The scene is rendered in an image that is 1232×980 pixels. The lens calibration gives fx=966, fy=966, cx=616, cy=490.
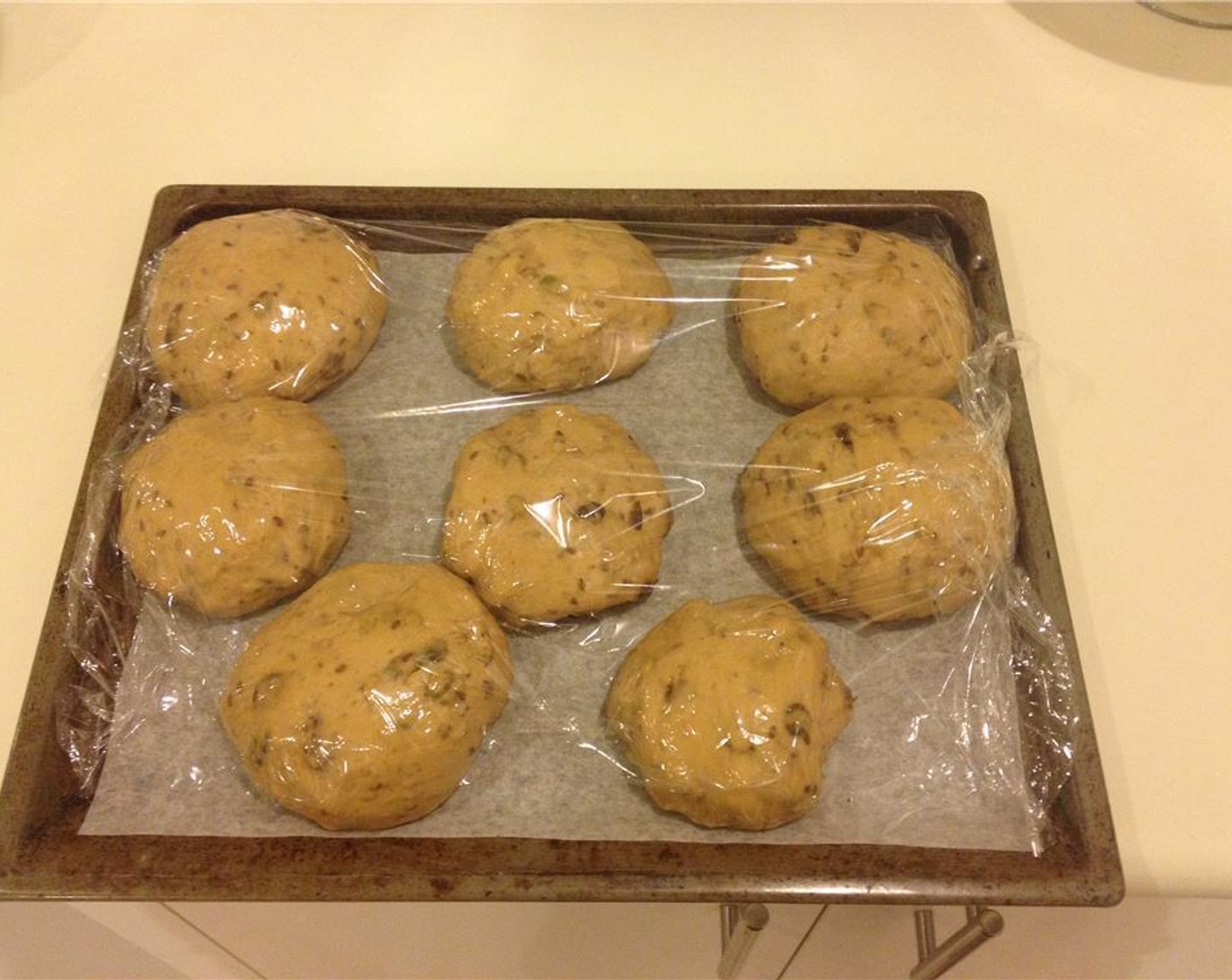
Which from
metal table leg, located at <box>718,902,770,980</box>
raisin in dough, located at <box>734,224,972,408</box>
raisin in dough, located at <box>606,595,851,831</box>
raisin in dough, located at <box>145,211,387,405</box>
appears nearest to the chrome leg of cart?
metal table leg, located at <box>718,902,770,980</box>

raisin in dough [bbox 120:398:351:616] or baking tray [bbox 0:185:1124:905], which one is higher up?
raisin in dough [bbox 120:398:351:616]

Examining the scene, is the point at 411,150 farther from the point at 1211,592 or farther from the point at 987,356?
the point at 1211,592

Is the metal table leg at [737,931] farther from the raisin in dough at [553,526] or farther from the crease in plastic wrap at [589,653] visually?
the raisin in dough at [553,526]

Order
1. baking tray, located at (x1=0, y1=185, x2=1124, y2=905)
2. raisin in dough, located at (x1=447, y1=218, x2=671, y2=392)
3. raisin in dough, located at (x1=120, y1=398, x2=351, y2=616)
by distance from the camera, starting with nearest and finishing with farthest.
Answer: baking tray, located at (x1=0, y1=185, x2=1124, y2=905), raisin in dough, located at (x1=120, y1=398, x2=351, y2=616), raisin in dough, located at (x1=447, y1=218, x2=671, y2=392)

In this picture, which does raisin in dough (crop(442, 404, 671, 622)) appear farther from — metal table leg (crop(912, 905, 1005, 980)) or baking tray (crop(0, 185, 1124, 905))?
metal table leg (crop(912, 905, 1005, 980))

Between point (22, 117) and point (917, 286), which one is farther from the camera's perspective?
point (22, 117)

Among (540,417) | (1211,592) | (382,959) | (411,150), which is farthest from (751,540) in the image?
(411,150)
